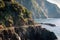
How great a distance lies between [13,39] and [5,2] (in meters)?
23.4

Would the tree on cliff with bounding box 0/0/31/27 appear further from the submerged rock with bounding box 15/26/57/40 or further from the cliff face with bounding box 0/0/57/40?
the submerged rock with bounding box 15/26/57/40

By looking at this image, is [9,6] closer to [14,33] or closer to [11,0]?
[11,0]

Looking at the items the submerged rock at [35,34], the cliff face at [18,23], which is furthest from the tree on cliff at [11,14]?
the submerged rock at [35,34]

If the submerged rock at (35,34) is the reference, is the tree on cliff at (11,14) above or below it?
above

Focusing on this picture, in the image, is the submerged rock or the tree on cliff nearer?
the submerged rock

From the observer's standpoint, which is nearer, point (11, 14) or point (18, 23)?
point (11, 14)

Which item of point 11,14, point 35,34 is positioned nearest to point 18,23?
point 11,14

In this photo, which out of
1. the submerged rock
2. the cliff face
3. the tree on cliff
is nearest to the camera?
the cliff face

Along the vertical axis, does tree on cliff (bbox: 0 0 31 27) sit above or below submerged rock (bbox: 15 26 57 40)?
above

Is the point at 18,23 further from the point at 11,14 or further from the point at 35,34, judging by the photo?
the point at 35,34

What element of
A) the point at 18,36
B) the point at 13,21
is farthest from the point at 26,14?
the point at 18,36

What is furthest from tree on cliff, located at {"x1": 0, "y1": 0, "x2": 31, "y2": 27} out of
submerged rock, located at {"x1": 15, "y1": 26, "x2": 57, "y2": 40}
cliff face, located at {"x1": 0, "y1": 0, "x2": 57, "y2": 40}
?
submerged rock, located at {"x1": 15, "y1": 26, "x2": 57, "y2": 40}

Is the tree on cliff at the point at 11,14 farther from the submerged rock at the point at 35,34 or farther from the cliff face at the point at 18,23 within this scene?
the submerged rock at the point at 35,34

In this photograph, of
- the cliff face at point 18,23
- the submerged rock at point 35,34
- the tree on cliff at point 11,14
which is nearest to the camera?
the cliff face at point 18,23
